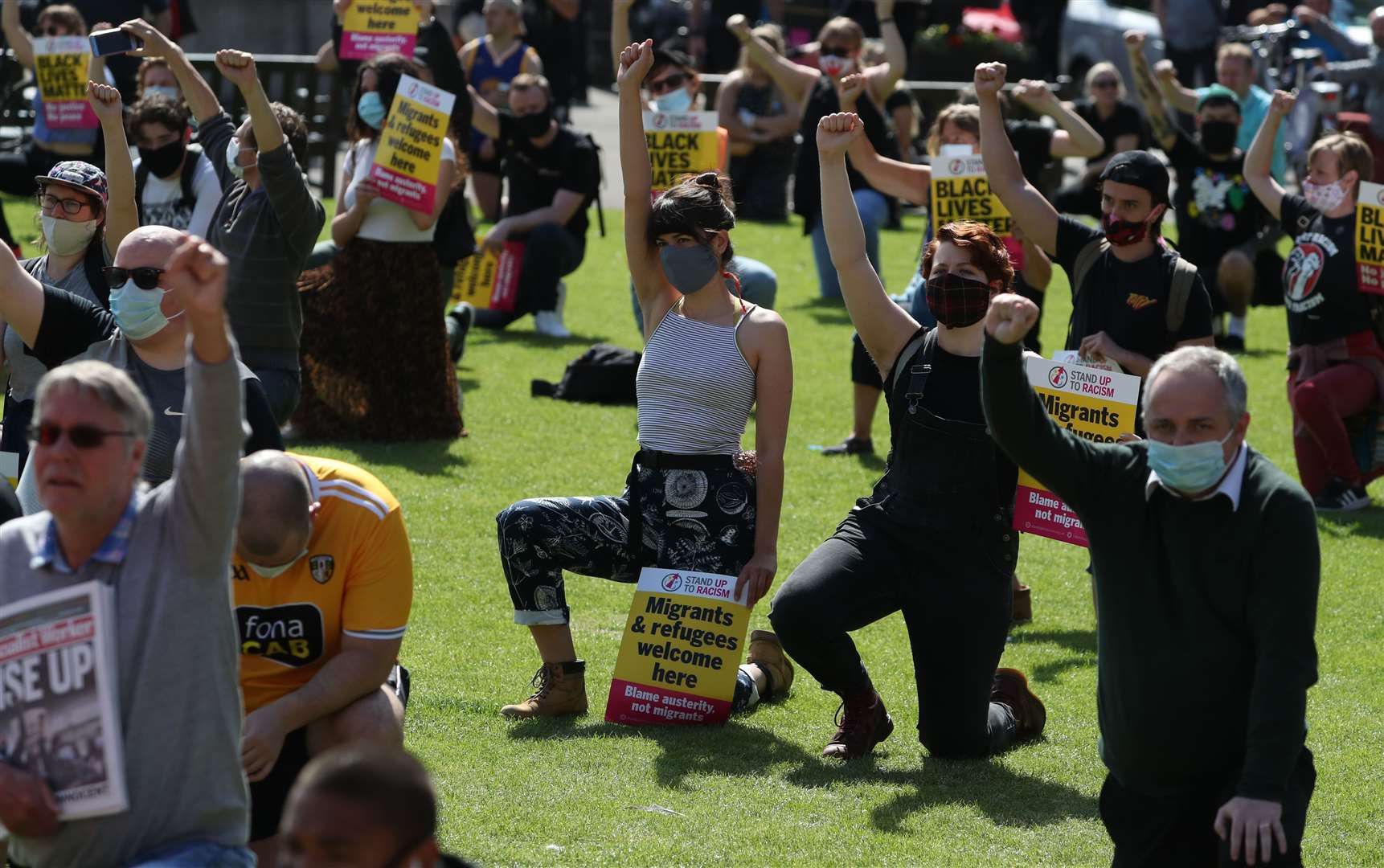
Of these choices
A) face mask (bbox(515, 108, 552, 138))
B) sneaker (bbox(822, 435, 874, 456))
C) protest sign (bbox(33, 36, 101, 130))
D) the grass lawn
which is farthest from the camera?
face mask (bbox(515, 108, 552, 138))

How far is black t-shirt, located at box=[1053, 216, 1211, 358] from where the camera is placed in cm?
700

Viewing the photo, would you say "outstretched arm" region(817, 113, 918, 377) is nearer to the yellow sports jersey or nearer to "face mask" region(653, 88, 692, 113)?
the yellow sports jersey

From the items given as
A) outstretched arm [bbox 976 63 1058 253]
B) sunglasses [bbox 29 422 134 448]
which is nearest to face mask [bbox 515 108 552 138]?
outstretched arm [bbox 976 63 1058 253]

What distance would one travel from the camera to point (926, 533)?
618 cm

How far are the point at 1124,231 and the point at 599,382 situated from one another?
5815 mm

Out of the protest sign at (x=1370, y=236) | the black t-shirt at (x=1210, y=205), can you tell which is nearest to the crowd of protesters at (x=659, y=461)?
the protest sign at (x=1370, y=236)

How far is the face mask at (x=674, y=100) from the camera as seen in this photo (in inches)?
473

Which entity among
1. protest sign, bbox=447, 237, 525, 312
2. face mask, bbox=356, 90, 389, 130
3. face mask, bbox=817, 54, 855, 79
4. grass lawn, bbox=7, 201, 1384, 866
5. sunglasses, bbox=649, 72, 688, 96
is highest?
face mask, bbox=817, 54, 855, 79

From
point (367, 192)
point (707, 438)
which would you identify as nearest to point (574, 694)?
point (707, 438)

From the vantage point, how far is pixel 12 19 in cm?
1438

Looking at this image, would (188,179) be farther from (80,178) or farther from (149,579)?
(149,579)

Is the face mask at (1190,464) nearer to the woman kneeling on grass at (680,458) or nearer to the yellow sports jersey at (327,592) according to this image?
the yellow sports jersey at (327,592)

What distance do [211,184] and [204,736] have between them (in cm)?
552

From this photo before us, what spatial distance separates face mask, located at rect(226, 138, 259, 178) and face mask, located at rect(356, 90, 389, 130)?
209 cm
